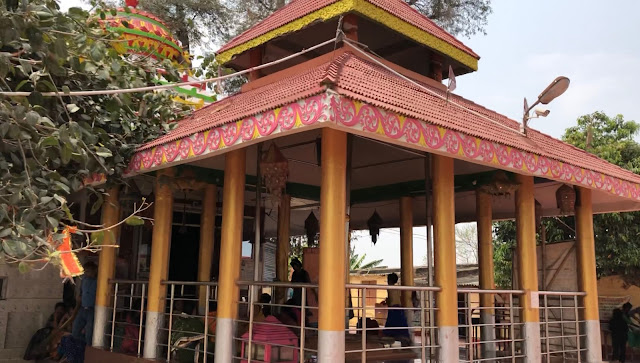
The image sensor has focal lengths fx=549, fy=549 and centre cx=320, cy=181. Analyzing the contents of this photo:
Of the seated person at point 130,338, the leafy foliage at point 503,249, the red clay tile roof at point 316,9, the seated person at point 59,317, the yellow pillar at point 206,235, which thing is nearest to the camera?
the red clay tile roof at point 316,9

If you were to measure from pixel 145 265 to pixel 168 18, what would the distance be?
960 cm

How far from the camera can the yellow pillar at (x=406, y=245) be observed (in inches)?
376

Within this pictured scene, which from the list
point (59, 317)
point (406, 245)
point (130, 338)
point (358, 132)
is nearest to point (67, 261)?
point (130, 338)

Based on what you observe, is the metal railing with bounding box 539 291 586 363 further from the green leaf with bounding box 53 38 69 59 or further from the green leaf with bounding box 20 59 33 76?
the green leaf with bounding box 20 59 33 76

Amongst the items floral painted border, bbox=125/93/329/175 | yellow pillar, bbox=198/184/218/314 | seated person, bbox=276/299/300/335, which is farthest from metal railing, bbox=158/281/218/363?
floral painted border, bbox=125/93/329/175

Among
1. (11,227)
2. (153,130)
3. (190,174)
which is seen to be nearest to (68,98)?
(153,130)

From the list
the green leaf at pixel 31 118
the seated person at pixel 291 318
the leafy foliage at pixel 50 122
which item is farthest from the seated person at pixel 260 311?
the green leaf at pixel 31 118

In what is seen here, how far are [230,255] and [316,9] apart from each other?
313 cm

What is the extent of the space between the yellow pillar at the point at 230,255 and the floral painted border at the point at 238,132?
1.92 feet

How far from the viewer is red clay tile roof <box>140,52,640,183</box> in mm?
4520

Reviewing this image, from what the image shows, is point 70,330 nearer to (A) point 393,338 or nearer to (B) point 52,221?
(B) point 52,221

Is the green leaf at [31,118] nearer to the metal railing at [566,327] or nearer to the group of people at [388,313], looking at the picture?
the group of people at [388,313]

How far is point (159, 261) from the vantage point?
692 cm

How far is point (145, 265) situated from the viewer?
9.82 metres
